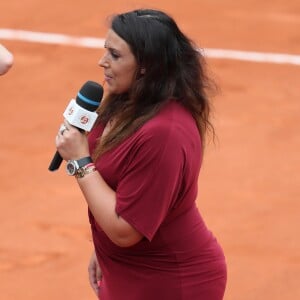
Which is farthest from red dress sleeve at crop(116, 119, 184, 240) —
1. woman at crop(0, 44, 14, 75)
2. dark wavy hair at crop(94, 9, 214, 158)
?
woman at crop(0, 44, 14, 75)

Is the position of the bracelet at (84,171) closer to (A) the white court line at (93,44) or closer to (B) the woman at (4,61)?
(B) the woman at (4,61)

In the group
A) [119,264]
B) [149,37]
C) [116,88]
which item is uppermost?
[149,37]

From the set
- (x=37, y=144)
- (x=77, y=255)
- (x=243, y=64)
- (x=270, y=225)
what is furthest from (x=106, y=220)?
(x=243, y=64)

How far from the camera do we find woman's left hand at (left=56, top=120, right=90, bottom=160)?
3.55 metres

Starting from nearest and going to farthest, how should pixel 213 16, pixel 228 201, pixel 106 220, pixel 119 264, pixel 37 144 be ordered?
pixel 106 220 < pixel 119 264 < pixel 228 201 < pixel 37 144 < pixel 213 16

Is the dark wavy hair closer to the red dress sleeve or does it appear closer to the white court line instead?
the red dress sleeve

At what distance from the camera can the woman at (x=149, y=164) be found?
11.5 ft

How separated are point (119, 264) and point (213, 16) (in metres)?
6.74

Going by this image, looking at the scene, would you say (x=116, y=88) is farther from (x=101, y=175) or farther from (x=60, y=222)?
(x=60, y=222)

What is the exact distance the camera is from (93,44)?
9.53 metres

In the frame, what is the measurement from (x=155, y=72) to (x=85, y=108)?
0.29m

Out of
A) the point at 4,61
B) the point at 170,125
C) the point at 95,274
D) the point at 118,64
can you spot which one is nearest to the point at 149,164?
the point at 170,125

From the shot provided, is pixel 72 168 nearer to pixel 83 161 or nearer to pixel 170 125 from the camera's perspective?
pixel 83 161

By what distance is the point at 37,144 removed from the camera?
7562 mm
